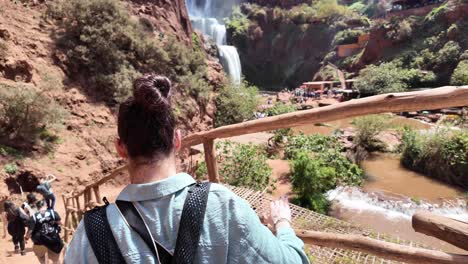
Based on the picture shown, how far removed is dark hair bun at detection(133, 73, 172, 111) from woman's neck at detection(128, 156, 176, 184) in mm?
163

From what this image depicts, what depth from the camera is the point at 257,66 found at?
134 feet

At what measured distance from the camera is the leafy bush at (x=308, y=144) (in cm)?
1295

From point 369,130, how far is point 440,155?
9.91ft

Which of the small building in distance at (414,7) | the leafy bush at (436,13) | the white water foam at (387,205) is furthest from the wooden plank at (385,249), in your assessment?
the small building in distance at (414,7)

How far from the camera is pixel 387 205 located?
10.8 m

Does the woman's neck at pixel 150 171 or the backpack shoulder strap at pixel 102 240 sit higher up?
the woman's neck at pixel 150 171

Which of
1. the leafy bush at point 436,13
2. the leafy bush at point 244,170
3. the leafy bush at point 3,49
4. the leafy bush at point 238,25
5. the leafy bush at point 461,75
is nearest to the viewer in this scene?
the leafy bush at point 3,49

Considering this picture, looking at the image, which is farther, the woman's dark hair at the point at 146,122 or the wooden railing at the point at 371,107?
the wooden railing at the point at 371,107

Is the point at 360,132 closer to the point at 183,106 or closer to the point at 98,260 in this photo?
the point at 183,106

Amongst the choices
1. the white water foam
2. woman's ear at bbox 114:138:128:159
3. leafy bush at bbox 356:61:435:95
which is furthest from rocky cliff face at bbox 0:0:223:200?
leafy bush at bbox 356:61:435:95

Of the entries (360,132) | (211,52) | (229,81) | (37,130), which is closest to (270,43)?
(211,52)

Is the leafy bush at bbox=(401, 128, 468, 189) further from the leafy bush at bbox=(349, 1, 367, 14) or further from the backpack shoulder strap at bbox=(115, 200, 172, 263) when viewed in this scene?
the leafy bush at bbox=(349, 1, 367, 14)

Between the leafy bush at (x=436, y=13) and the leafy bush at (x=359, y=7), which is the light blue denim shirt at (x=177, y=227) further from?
the leafy bush at (x=359, y=7)

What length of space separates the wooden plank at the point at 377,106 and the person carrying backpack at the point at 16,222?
4.40m
